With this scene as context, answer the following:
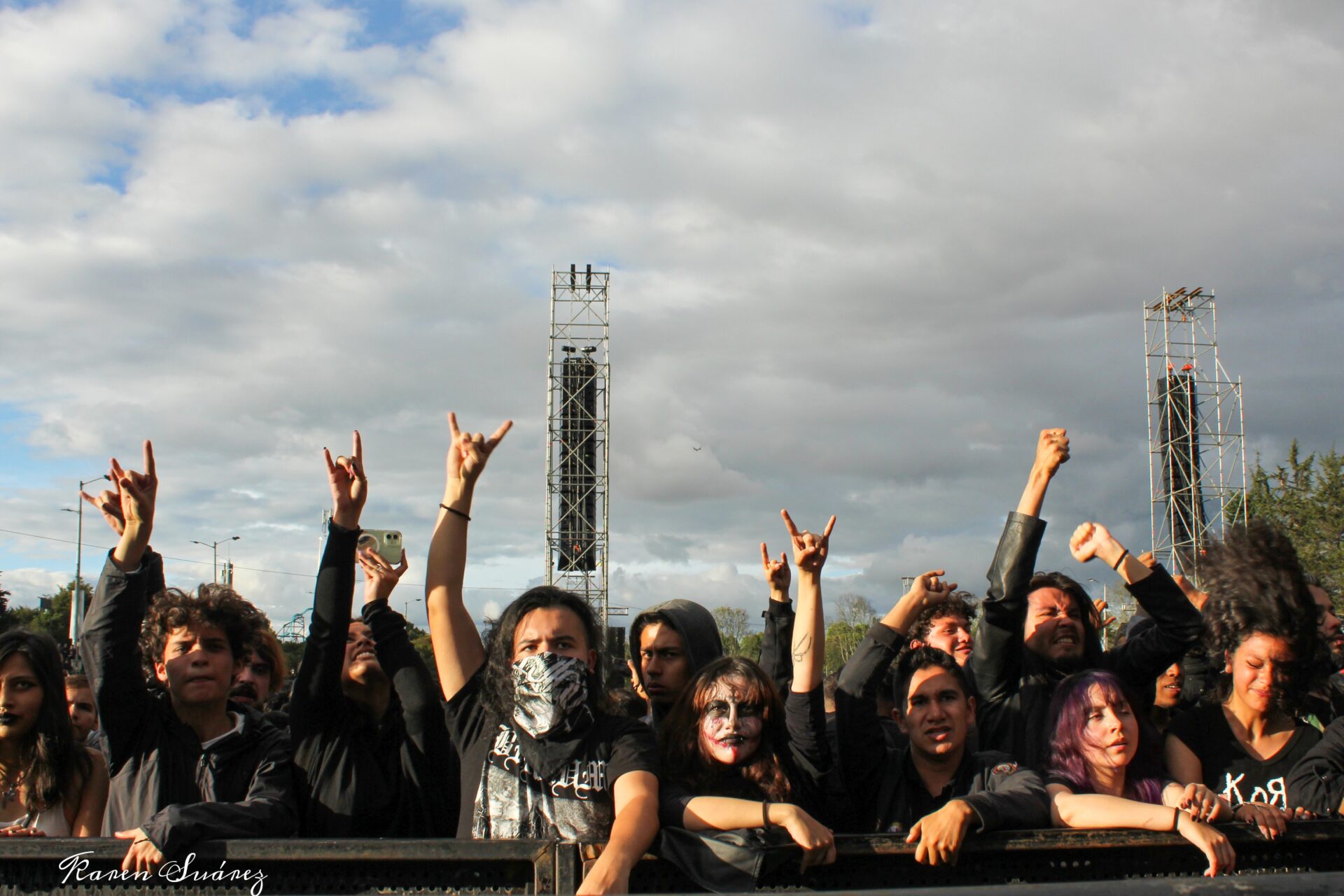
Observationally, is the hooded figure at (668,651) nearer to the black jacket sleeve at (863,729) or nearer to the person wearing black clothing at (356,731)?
the black jacket sleeve at (863,729)

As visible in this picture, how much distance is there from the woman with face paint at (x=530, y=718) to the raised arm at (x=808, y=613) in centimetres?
49

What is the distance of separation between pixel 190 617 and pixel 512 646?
1.25m

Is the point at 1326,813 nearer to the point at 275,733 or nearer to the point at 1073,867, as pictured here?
the point at 1073,867

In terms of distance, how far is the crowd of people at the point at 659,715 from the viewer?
261 centimetres

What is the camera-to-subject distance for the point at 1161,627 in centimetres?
338

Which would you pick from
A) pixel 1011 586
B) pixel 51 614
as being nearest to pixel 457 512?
pixel 1011 586

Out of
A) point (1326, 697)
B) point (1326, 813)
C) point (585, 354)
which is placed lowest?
point (1326, 813)

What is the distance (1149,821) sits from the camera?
2348 mm

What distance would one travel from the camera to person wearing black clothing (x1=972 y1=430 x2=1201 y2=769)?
11.1ft

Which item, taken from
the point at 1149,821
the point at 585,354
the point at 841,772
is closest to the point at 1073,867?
the point at 1149,821

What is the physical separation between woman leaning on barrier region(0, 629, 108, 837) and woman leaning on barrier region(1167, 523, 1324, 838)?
10.9 ft

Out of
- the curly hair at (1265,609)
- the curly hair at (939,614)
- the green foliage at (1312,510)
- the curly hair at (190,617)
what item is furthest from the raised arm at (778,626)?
the green foliage at (1312,510)

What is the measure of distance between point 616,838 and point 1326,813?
1931 millimetres
